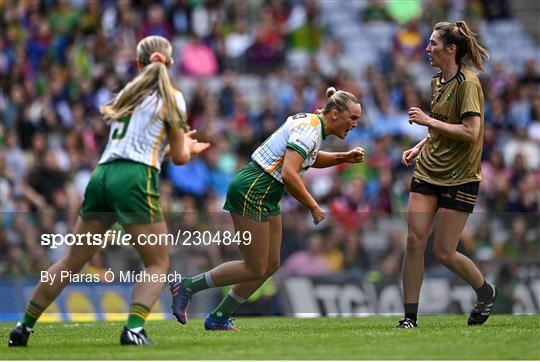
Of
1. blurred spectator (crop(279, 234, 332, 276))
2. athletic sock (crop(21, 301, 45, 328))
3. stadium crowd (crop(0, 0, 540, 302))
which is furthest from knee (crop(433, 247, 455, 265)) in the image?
blurred spectator (crop(279, 234, 332, 276))

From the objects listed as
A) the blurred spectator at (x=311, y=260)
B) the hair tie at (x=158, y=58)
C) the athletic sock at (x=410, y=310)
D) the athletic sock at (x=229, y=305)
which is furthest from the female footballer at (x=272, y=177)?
the blurred spectator at (x=311, y=260)

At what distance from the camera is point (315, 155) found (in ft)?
36.5

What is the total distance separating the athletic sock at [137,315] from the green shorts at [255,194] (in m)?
1.86

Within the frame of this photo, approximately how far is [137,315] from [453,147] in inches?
130

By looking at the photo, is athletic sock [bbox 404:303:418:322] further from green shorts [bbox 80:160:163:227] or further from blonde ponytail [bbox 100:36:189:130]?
blonde ponytail [bbox 100:36:189:130]

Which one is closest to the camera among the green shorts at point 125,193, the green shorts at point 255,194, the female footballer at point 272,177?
the green shorts at point 125,193

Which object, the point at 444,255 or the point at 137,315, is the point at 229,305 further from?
the point at 137,315

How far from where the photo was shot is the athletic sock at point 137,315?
370 inches

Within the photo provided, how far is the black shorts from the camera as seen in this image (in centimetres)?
1122

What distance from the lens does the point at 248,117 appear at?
2172cm

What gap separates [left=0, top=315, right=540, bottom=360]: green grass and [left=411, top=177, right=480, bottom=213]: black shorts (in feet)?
3.36

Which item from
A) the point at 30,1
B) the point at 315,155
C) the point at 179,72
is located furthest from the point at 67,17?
the point at 315,155

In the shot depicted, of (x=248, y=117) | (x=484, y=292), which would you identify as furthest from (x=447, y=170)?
(x=248, y=117)

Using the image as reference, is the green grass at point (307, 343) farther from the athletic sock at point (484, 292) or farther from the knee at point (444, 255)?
the knee at point (444, 255)
